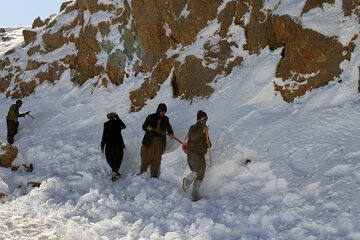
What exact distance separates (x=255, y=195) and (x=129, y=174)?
129 inches

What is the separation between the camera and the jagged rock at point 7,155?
8.31 metres

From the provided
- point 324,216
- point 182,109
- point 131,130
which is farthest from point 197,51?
point 324,216

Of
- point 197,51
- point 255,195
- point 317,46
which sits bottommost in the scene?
point 255,195

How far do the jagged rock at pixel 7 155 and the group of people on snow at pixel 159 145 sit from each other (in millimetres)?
3238

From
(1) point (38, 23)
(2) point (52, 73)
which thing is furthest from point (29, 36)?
(2) point (52, 73)

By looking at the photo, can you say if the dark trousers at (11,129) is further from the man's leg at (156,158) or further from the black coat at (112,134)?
the man's leg at (156,158)

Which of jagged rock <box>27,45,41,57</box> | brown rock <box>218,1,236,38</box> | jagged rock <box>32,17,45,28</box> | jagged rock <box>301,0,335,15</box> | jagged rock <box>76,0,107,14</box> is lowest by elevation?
jagged rock <box>301,0,335,15</box>

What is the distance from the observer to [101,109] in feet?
36.4

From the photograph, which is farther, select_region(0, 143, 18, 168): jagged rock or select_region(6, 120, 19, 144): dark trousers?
select_region(6, 120, 19, 144): dark trousers

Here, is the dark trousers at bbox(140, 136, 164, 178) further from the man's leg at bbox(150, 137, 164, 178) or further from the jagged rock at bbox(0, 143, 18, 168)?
the jagged rock at bbox(0, 143, 18, 168)

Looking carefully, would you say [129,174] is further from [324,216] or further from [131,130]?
[324,216]

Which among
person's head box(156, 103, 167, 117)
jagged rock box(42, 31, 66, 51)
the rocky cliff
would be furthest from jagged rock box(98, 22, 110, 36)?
person's head box(156, 103, 167, 117)

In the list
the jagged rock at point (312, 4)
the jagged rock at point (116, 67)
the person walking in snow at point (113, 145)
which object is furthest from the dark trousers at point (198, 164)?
the jagged rock at point (116, 67)

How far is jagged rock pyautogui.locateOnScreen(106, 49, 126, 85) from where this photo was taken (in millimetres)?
12055
